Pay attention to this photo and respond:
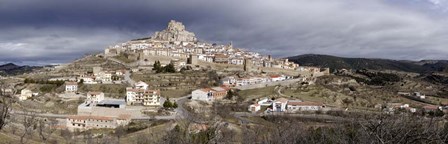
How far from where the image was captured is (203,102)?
59562 mm

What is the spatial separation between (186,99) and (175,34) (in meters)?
72.5

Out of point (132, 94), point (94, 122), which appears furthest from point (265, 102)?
point (94, 122)

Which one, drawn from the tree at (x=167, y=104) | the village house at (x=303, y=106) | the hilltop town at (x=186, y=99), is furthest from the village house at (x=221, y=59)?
the tree at (x=167, y=104)

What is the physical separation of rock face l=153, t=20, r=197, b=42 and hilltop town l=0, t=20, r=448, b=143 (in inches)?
1500

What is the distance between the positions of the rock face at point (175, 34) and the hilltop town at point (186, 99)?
125ft

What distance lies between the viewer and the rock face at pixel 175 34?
433 feet

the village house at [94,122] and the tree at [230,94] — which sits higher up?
the tree at [230,94]

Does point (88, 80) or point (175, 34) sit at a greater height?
point (175, 34)

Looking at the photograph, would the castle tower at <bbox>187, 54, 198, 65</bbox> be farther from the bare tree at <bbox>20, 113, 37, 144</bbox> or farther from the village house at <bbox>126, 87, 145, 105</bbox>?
the bare tree at <bbox>20, 113, 37, 144</bbox>

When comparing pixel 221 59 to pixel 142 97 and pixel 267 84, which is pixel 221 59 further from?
pixel 142 97

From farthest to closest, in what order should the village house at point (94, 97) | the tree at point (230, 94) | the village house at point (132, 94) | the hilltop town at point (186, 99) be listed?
the tree at point (230, 94), the village house at point (132, 94), the village house at point (94, 97), the hilltop town at point (186, 99)

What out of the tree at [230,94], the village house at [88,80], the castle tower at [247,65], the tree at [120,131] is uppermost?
the castle tower at [247,65]

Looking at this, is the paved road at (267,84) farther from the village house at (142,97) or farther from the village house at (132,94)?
the village house at (132,94)

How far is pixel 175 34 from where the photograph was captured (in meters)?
132
